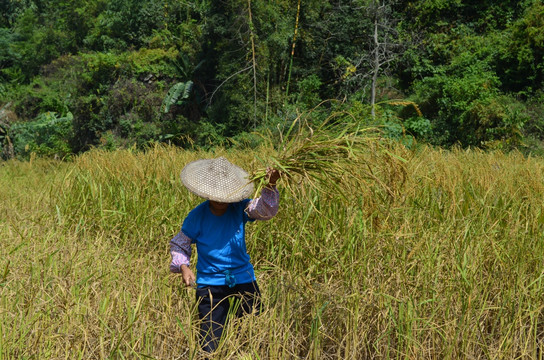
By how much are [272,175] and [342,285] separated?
75 centimetres

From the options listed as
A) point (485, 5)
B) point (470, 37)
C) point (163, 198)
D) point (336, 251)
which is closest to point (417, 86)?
point (470, 37)

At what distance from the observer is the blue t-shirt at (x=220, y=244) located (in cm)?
238

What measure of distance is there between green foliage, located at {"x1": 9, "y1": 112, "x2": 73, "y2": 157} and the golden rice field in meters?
12.2

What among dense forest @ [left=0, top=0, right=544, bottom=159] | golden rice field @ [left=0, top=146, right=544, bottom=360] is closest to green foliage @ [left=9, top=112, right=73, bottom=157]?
dense forest @ [left=0, top=0, right=544, bottom=159]

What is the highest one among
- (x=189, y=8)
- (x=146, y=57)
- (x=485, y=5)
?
(x=485, y=5)

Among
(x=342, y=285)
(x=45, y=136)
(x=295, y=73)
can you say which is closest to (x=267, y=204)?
(x=342, y=285)

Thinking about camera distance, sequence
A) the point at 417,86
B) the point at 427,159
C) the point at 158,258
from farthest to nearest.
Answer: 1. the point at 417,86
2. the point at 427,159
3. the point at 158,258

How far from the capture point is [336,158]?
230 centimetres

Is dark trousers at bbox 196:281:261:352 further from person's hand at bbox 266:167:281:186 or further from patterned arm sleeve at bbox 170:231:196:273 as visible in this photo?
person's hand at bbox 266:167:281:186

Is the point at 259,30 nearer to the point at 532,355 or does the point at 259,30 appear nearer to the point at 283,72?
the point at 283,72

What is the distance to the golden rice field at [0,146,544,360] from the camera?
236cm

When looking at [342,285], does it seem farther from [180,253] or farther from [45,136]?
[45,136]

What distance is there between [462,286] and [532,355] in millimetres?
401

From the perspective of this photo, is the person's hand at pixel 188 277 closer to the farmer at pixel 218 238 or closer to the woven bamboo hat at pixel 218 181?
the farmer at pixel 218 238
